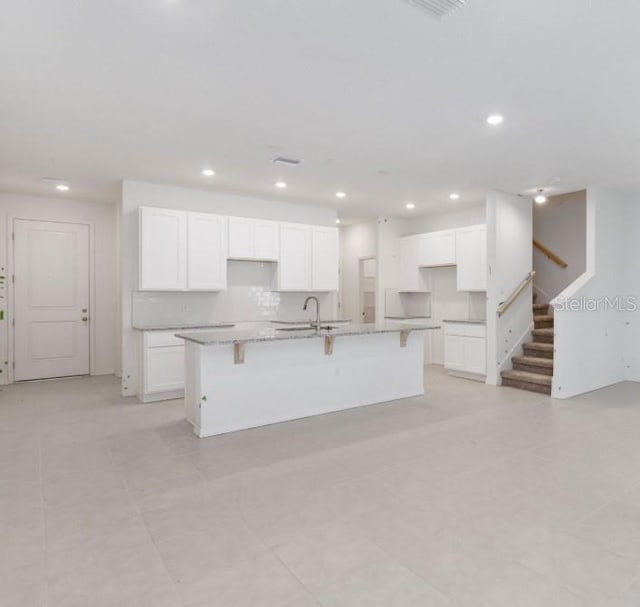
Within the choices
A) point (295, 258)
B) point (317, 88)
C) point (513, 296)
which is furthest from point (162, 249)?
point (513, 296)

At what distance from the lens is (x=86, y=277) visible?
286 inches

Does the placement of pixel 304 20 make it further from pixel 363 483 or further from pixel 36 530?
pixel 36 530

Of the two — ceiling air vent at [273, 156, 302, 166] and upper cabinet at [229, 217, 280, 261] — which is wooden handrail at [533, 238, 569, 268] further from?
ceiling air vent at [273, 156, 302, 166]

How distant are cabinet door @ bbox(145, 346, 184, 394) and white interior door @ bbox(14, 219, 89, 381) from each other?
97.4 inches

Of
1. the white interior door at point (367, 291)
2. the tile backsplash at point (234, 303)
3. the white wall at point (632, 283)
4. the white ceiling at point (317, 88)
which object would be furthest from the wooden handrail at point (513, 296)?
the white interior door at point (367, 291)

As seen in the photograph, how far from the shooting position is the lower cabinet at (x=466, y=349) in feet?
22.2

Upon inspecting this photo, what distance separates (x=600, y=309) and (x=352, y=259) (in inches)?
185

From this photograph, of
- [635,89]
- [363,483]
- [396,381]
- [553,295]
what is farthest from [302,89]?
[553,295]

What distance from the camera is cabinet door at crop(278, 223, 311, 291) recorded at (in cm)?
676

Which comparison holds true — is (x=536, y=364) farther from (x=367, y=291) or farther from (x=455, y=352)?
(x=367, y=291)

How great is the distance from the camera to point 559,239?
7.89m

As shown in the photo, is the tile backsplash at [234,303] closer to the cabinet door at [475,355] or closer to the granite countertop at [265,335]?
the granite countertop at [265,335]

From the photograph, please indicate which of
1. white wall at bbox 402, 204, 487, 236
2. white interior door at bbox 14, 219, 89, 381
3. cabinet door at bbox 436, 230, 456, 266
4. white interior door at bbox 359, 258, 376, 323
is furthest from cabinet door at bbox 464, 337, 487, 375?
white interior door at bbox 14, 219, 89, 381

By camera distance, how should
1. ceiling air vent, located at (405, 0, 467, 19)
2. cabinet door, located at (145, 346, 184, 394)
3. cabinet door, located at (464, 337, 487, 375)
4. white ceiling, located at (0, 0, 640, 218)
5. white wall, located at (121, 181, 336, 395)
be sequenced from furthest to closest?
cabinet door, located at (464, 337, 487, 375)
white wall, located at (121, 181, 336, 395)
cabinet door, located at (145, 346, 184, 394)
white ceiling, located at (0, 0, 640, 218)
ceiling air vent, located at (405, 0, 467, 19)
